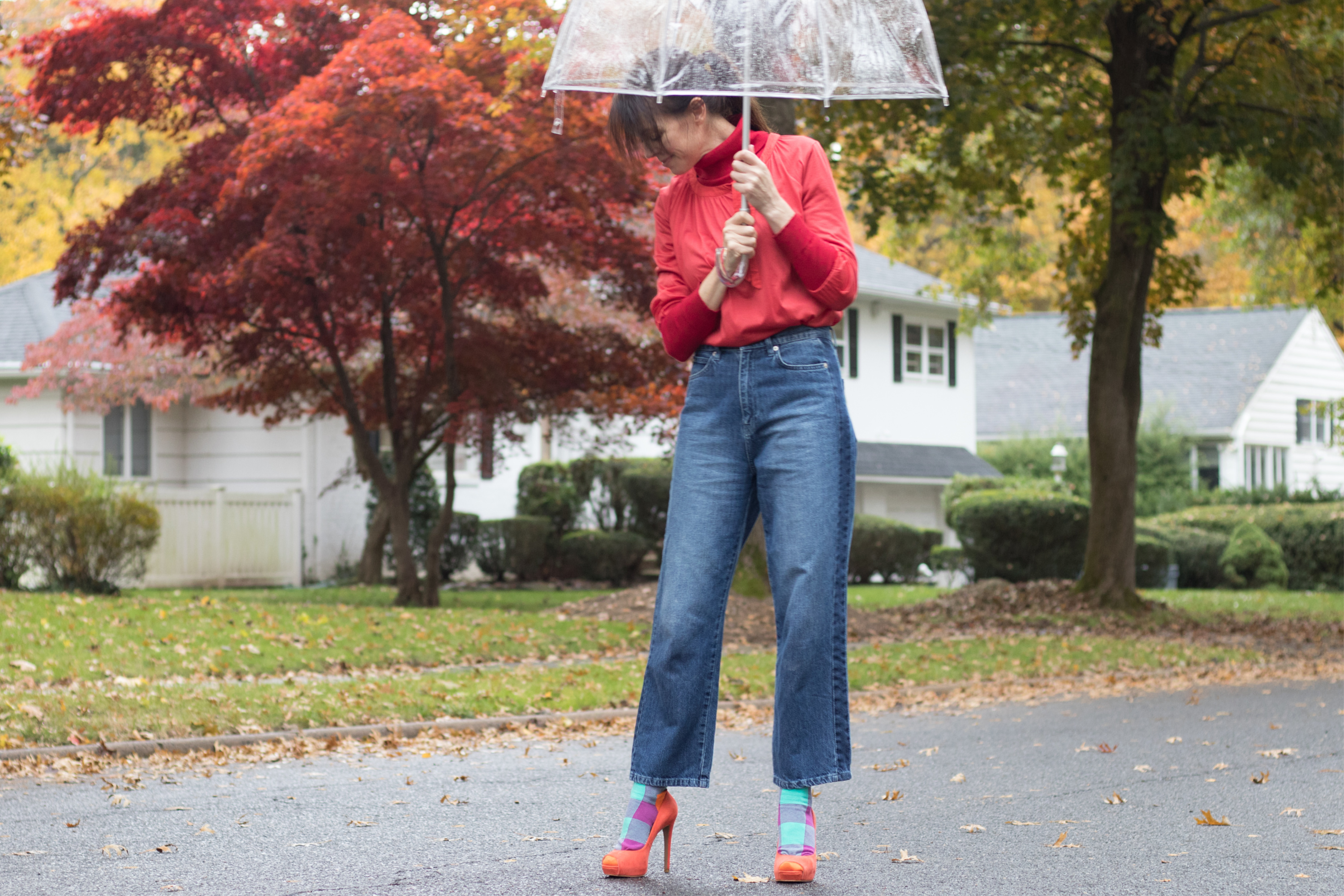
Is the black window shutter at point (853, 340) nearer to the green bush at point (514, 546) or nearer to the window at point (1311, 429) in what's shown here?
the green bush at point (514, 546)

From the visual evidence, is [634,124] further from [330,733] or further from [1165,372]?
[1165,372]

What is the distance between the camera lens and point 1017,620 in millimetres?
15367

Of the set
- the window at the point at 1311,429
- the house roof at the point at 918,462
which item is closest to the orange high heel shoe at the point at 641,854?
the house roof at the point at 918,462

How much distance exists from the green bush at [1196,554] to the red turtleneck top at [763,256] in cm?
2247

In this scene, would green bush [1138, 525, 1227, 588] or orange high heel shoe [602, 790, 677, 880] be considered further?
green bush [1138, 525, 1227, 588]

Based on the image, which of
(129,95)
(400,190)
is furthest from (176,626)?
(129,95)

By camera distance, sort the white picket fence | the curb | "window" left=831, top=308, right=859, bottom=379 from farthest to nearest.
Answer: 1. "window" left=831, top=308, right=859, bottom=379
2. the white picket fence
3. the curb

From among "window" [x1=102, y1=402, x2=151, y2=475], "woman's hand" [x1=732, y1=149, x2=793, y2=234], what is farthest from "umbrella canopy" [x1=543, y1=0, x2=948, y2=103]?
"window" [x1=102, y1=402, x2=151, y2=475]

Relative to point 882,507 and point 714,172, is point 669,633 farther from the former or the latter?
point 882,507

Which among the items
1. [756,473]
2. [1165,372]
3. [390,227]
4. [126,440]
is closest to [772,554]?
[756,473]

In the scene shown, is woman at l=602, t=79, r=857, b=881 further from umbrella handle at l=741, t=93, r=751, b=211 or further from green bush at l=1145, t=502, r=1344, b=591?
green bush at l=1145, t=502, r=1344, b=591

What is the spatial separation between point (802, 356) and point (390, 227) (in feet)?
36.7

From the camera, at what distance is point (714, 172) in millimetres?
3877

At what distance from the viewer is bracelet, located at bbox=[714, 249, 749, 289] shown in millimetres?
3629
